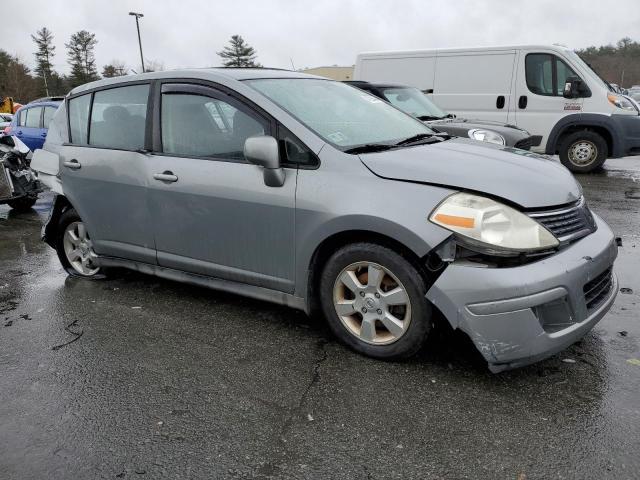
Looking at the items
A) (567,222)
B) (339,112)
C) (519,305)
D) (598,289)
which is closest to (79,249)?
(339,112)

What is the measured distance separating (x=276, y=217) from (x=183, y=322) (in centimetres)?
112

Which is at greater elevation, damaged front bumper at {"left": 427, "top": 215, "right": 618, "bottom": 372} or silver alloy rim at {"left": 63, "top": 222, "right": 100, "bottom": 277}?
damaged front bumper at {"left": 427, "top": 215, "right": 618, "bottom": 372}

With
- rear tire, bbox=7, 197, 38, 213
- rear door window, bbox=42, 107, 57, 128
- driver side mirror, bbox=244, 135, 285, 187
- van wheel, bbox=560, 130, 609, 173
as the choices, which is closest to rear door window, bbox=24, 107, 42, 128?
rear door window, bbox=42, 107, 57, 128

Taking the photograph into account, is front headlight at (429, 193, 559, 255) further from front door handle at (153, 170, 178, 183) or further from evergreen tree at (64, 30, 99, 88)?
evergreen tree at (64, 30, 99, 88)

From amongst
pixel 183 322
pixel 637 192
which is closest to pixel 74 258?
pixel 183 322

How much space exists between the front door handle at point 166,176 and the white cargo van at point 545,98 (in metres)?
8.22

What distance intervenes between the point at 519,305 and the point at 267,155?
1.57 m

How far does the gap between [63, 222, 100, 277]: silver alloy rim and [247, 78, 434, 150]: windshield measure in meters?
2.09

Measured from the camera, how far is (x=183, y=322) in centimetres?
380

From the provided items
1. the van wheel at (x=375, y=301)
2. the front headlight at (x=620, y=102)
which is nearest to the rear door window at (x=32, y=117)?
the van wheel at (x=375, y=301)

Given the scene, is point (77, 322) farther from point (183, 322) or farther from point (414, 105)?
point (414, 105)

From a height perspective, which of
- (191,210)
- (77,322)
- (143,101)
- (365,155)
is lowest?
(77,322)

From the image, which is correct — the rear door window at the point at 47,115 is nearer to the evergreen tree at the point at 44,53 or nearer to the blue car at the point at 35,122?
the blue car at the point at 35,122

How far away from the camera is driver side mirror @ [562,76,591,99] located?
383 inches
